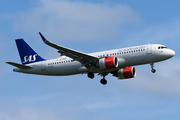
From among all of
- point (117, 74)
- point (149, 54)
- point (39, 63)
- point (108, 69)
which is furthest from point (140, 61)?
point (39, 63)

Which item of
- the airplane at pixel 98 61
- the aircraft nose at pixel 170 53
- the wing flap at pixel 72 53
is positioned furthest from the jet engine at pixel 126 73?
the aircraft nose at pixel 170 53

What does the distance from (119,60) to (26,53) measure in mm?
16514

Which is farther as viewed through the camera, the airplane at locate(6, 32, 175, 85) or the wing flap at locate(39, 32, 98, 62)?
A: the airplane at locate(6, 32, 175, 85)

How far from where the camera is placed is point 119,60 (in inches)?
1826

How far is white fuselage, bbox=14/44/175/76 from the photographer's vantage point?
45719 millimetres

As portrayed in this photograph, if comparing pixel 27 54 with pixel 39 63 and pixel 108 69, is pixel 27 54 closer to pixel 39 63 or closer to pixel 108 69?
pixel 39 63

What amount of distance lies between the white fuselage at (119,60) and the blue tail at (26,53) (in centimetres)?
185

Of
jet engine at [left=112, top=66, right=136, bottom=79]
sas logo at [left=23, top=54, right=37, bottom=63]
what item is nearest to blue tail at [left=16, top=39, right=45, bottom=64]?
sas logo at [left=23, top=54, right=37, bottom=63]

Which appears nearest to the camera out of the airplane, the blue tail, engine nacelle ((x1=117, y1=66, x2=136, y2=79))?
the airplane

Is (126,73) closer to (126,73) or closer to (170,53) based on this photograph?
(126,73)

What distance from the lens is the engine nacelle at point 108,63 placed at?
45.6 m

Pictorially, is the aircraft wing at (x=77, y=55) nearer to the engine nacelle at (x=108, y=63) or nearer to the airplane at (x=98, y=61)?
the airplane at (x=98, y=61)

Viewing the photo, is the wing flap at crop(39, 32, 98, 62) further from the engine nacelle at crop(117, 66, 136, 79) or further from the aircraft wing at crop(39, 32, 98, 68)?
the engine nacelle at crop(117, 66, 136, 79)

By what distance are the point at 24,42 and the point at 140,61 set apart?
66.9ft
